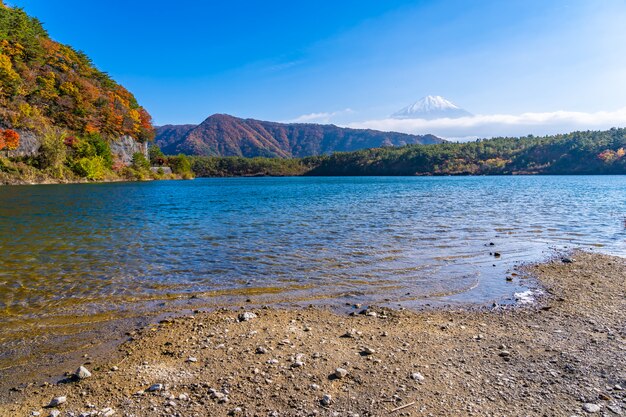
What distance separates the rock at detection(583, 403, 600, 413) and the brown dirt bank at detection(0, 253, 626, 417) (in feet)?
0.11

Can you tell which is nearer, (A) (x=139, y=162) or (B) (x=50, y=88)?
(B) (x=50, y=88)

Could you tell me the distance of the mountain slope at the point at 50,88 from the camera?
272ft

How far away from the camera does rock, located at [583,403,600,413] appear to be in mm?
5180

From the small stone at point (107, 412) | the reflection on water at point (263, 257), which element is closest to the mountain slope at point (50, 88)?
the reflection on water at point (263, 257)

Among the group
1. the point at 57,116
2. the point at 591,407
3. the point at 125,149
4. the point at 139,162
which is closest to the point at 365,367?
the point at 591,407

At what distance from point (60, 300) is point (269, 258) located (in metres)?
7.41

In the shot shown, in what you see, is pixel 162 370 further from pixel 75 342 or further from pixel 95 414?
pixel 75 342

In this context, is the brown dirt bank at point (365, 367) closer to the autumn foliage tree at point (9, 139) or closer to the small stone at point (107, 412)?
the small stone at point (107, 412)

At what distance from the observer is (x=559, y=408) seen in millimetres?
5270

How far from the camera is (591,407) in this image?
525 cm

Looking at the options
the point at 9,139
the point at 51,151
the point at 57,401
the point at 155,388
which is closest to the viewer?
the point at 57,401

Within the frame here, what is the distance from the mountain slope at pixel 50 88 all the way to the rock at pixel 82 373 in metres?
93.7

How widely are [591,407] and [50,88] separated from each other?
121 meters

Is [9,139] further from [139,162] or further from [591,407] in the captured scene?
[591,407]
